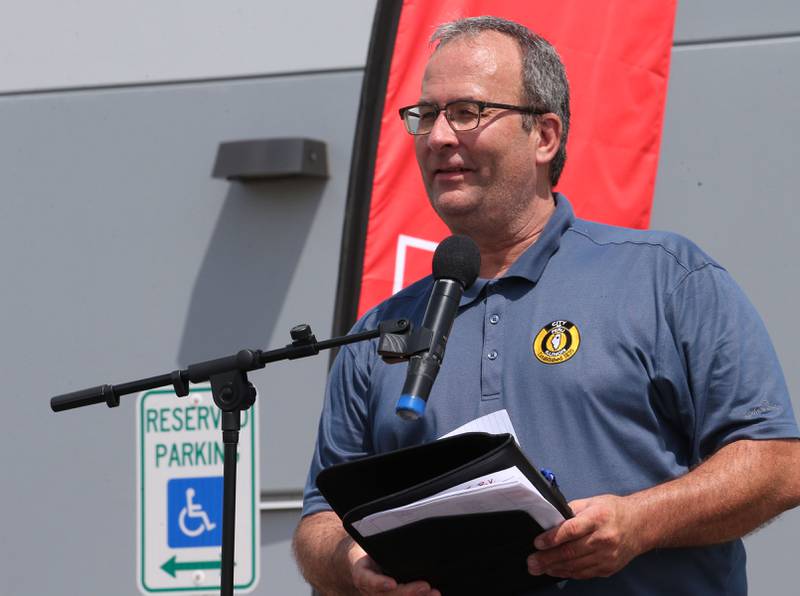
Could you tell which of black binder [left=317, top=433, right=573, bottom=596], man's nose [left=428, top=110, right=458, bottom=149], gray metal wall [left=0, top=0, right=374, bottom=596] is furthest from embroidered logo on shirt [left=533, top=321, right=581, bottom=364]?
gray metal wall [left=0, top=0, right=374, bottom=596]

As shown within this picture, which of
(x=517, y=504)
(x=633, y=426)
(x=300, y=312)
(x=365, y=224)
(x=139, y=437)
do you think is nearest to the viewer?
(x=517, y=504)

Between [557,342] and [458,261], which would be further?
[557,342]

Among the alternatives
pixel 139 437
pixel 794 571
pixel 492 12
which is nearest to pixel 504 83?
pixel 492 12

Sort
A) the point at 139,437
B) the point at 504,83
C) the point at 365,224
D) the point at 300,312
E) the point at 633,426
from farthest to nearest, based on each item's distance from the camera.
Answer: the point at 300,312
the point at 365,224
the point at 139,437
the point at 504,83
the point at 633,426

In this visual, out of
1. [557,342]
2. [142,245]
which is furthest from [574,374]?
[142,245]

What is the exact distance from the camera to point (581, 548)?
1.79m

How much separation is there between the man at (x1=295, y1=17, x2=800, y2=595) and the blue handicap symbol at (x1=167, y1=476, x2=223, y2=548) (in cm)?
117

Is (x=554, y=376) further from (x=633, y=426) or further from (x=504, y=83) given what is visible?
(x=504, y=83)

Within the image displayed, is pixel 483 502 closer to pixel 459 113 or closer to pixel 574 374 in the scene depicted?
pixel 574 374

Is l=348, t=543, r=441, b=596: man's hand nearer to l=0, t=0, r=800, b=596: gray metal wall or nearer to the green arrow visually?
the green arrow

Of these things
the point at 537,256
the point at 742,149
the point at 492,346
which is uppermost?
the point at 742,149

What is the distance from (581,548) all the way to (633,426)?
31 centimetres

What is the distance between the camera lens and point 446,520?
181cm

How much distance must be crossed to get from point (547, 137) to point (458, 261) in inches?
23.2
